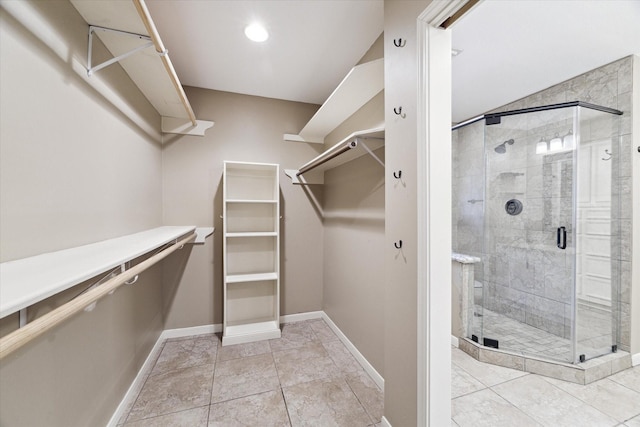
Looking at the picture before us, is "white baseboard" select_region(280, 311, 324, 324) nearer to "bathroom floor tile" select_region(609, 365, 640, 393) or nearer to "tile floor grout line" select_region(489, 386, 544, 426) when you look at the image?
"tile floor grout line" select_region(489, 386, 544, 426)

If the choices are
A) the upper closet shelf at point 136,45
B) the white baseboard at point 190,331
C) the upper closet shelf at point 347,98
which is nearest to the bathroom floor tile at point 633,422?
the upper closet shelf at point 347,98

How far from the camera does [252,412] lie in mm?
1576

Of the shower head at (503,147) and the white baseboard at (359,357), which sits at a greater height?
the shower head at (503,147)

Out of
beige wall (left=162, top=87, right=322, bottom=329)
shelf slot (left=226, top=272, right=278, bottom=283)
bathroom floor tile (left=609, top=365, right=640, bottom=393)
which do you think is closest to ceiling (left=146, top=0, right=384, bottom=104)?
beige wall (left=162, top=87, right=322, bottom=329)

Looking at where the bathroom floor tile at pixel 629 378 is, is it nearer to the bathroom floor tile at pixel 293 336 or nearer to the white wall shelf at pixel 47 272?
the bathroom floor tile at pixel 293 336

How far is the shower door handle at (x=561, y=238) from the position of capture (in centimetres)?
229

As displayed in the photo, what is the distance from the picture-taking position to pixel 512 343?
7.41 ft

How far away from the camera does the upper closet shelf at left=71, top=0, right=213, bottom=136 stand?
1.11m

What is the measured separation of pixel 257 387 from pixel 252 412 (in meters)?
0.23

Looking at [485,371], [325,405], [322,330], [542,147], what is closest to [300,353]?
[322,330]

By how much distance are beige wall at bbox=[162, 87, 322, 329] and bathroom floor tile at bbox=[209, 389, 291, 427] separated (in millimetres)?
1177

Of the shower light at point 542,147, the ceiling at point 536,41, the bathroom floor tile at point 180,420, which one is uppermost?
the ceiling at point 536,41

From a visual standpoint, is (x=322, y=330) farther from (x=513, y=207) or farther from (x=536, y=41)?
(x=536, y=41)

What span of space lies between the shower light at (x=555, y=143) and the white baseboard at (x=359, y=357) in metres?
2.61
